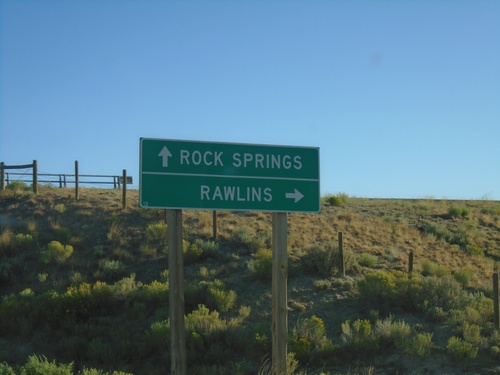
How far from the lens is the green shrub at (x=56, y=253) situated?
74.2ft

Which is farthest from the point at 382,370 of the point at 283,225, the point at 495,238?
the point at 495,238

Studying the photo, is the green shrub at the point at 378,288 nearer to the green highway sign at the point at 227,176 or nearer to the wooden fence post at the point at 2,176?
the green highway sign at the point at 227,176

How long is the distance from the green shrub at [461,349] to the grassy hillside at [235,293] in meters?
0.03

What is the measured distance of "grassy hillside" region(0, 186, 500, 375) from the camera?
1447 centimetres

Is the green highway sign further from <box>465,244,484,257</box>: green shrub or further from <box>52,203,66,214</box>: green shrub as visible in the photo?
<box>52,203,66,214</box>: green shrub

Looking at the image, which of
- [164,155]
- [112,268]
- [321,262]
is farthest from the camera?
[112,268]

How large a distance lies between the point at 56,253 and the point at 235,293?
302 inches

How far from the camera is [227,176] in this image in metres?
8.61

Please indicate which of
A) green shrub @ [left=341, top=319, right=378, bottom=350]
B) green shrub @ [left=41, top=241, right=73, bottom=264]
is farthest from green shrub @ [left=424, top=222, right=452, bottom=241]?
green shrub @ [left=41, top=241, right=73, bottom=264]

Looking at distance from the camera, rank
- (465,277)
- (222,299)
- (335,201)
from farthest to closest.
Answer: (335,201)
(465,277)
(222,299)

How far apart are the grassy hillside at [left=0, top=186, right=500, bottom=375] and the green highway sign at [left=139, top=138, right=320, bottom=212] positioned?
104 inches

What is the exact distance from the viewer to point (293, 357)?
13383 mm

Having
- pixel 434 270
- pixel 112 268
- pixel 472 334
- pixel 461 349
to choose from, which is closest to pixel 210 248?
pixel 112 268

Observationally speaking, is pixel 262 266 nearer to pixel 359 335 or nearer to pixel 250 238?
pixel 250 238
